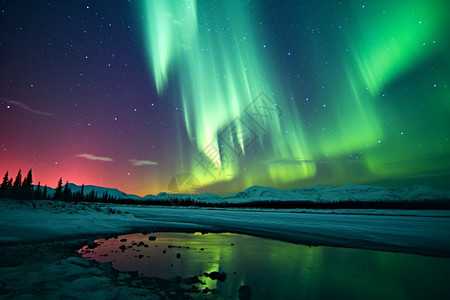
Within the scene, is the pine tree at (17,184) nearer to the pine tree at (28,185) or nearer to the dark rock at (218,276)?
the pine tree at (28,185)

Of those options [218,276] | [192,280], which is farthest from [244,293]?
[192,280]

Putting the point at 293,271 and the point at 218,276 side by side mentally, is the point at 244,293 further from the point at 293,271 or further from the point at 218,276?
the point at 293,271

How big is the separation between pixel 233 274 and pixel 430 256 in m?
10.4

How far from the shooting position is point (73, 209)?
821 inches

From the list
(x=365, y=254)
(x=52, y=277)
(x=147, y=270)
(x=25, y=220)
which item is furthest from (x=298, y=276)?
(x=25, y=220)

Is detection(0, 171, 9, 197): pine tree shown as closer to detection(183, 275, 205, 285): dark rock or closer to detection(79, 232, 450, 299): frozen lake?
detection(79, 232, 450, 299): frozen lake

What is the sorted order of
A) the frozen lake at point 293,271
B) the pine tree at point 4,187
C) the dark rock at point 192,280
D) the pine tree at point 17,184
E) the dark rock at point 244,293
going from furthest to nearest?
the pine tree at point 17,184 < the pine tree at point 4,187 < the dark rock at point 192,280 < the frozen lake at point 293,271 < the dark rock at point 244,293

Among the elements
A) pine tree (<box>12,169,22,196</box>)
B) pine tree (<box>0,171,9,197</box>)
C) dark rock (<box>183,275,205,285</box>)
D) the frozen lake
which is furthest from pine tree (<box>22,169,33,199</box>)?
dark rock (<box>183,275,205,285</box>)

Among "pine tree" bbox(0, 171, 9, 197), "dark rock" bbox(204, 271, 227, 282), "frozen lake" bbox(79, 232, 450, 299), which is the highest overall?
"pine tree" bbox(0, 171, 9, 197)

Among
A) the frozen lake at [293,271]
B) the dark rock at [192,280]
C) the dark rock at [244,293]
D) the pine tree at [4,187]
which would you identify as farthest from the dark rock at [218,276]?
the pine tree at [4,187]

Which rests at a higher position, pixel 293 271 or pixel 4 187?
pixel 4 187

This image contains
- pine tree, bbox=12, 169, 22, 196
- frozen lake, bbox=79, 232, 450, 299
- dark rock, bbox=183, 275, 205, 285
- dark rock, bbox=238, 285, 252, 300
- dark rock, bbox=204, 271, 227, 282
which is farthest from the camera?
pine tree, bbox=12, 169, 22, 196

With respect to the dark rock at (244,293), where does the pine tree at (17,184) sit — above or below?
above

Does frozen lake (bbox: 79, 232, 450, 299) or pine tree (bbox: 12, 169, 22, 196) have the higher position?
pine tree (bbox: 12, 169, 22, 196)
